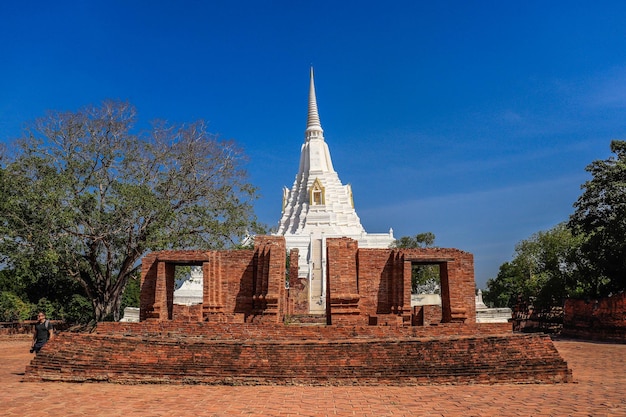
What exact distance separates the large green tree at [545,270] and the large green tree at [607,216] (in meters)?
3.29

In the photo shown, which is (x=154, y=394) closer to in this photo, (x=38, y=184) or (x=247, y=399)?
(x=247, y=399)

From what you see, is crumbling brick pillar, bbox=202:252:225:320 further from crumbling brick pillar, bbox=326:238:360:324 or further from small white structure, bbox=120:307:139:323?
small white structure, bbox=120:307:139:323

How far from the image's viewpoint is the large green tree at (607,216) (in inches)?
734

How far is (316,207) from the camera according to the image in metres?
45.5

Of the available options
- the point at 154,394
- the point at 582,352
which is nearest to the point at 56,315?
the point at 154,394

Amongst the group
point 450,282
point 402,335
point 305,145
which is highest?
point 305,145

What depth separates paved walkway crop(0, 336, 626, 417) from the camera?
253 inches

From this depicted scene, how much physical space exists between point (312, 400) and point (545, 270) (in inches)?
1047

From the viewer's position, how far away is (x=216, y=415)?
627 centimetres

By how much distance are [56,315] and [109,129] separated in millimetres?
9122

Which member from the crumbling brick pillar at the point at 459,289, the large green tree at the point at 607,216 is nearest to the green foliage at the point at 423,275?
the large green tree at the point at 607,216

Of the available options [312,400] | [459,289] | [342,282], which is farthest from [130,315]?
[312,400]

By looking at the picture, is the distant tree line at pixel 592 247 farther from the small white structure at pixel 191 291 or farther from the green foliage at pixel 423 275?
the small white structure at pixel 191 291

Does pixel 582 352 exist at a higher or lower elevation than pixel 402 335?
lower
